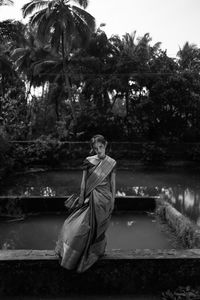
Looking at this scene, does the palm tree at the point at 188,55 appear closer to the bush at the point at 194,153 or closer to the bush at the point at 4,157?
the bush at the point at 194,153

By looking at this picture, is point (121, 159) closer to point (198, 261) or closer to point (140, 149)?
point (140, 149)

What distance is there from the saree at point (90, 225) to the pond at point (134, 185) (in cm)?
428

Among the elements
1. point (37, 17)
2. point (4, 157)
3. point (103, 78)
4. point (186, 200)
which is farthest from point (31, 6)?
point (186, 200)

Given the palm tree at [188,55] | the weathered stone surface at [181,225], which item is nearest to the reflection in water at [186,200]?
the weathered stone surface at [181,225]

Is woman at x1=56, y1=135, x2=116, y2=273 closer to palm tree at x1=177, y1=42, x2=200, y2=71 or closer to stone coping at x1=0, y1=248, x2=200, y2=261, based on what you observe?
stone coping at x1=0, y1=248, x2=200, y2=261

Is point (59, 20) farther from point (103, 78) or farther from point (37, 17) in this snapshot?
point (103, 78)

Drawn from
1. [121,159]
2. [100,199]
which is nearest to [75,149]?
[121,159]

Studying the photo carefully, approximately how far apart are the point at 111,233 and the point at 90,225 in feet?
8.12

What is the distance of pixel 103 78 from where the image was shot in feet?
71.1

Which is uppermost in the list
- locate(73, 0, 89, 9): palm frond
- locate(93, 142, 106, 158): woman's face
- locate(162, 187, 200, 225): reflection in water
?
locate(73, 0, 89, 9): palm frond

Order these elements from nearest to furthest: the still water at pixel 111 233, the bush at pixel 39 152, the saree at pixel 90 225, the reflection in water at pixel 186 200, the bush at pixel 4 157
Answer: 1. the saree at pixel 90 225
2. the still water at pixel 111 233
3. the reflection in water at pixel 186 200
4. the bush at pixel 4 157
5. the bush at pixel 39 152

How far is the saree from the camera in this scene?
338 cm

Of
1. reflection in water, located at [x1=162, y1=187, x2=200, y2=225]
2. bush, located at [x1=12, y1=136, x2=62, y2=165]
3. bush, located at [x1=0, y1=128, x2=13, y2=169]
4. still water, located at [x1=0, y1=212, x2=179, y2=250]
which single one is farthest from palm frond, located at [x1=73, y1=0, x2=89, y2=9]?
still water, located at [x1=0, y1=212, x2=179, y2=250]

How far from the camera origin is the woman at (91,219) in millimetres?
3393
